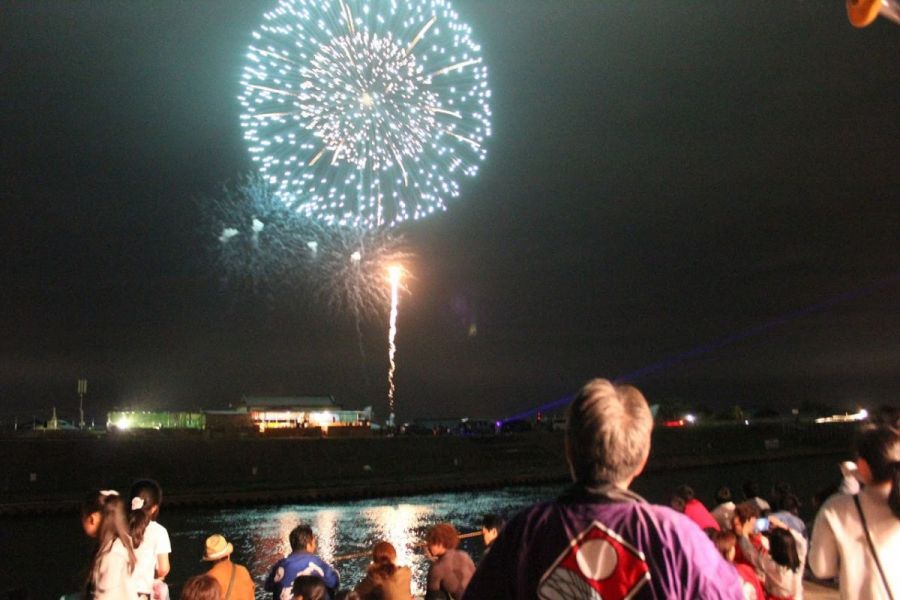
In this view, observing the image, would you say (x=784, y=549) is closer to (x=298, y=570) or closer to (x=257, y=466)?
(x=298, y=570)

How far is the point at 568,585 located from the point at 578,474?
289 mm

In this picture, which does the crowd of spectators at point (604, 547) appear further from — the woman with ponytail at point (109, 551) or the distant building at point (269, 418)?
the distant building at point (269, 418)

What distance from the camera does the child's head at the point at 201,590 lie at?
4289mm

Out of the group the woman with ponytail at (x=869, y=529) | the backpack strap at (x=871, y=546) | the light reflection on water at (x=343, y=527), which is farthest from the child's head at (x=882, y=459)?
→ the light reflection on water at (x=343, y=527)

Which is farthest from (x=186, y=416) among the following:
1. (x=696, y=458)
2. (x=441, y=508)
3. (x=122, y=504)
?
(x=122, y=504)

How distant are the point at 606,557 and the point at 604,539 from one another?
0.04m

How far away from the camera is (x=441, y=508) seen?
3719cm

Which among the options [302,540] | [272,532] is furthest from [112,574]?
[272,532]

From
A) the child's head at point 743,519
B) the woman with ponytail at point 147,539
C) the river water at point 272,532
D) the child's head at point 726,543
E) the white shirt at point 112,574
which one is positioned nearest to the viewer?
the white shirt at point 112,574

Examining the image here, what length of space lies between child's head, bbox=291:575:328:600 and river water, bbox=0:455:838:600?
11.5 m

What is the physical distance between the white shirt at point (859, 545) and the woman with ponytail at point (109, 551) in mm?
3623

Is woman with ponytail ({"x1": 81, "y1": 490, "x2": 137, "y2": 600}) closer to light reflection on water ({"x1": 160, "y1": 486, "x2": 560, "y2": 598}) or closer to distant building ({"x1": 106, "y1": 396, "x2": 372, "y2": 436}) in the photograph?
light reflection on water ({"x1": 160, "y1": 486, "x2": 560, "y2": 598})

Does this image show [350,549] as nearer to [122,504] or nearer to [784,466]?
[122,504]

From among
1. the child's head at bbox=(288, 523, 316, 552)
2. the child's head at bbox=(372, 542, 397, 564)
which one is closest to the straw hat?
the child's head at bbox=(288, 523, 316, 552)
